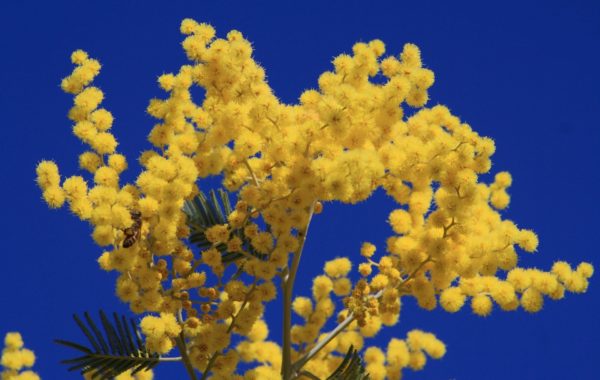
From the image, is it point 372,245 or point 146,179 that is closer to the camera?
point 146,179

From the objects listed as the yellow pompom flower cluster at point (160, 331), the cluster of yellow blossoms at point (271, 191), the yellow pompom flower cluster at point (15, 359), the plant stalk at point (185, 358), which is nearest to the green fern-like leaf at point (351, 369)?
the cluster of yellow blossoms at point (271, 191)

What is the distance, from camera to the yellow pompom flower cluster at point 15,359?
609 centimetres

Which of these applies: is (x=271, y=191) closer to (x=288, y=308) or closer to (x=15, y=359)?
(x=288, y=308)

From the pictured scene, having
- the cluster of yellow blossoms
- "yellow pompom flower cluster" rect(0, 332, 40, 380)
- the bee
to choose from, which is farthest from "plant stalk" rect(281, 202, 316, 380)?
"yellow pompom flower cluster" rect(0, 332, 40, 380)

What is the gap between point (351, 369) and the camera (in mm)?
5027

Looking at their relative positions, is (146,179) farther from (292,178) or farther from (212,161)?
(292,178)

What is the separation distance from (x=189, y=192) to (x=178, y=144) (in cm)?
38

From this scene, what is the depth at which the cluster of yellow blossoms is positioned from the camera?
14.8ft

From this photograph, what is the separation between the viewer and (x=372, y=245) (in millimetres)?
5102

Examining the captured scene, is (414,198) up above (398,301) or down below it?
above

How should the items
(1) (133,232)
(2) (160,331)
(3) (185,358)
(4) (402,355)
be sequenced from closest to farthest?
1. (2) (160,331)
2. (1) (133,232)
3. (3) (185,358)
4. (4) (402,355)

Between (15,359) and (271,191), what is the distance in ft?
9.47

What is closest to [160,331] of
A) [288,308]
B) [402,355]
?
[288,308]

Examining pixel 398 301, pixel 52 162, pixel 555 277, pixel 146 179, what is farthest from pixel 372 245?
pixel 52 162
